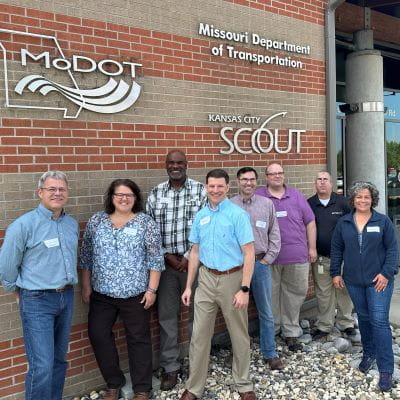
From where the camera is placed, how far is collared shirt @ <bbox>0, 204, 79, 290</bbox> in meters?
3.38

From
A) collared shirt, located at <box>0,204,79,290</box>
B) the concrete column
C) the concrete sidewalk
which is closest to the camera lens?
collared shirt, located at <box>0,204,79,290</box>

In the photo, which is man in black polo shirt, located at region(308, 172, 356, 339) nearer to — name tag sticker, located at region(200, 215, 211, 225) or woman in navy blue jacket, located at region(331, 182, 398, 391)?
woman in navy blue jacket, located at region(331, 182, 398, 391)

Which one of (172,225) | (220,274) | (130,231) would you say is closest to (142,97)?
(172,225)

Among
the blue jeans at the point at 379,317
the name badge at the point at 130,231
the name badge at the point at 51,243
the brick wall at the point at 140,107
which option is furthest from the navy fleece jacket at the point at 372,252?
the name badge at the point at 51,243

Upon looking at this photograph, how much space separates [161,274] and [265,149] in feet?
6.94

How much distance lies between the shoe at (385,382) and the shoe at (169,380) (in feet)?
5.96

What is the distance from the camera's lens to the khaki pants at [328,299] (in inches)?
215

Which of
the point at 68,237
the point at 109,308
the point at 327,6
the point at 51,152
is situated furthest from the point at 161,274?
the point at 327,6

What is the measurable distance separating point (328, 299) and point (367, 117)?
3.44 meters

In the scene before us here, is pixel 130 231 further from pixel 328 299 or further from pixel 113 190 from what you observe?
pixel 328 299

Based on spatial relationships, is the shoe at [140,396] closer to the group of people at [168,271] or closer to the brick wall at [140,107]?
the group of people at [168,271]

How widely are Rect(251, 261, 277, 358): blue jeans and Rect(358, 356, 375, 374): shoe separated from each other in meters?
0.82

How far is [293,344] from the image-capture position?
5.23m

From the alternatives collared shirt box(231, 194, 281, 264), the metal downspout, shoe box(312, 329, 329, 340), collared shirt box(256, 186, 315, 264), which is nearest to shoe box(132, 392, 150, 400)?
collared shirt box(231, 194, 281, 264)
